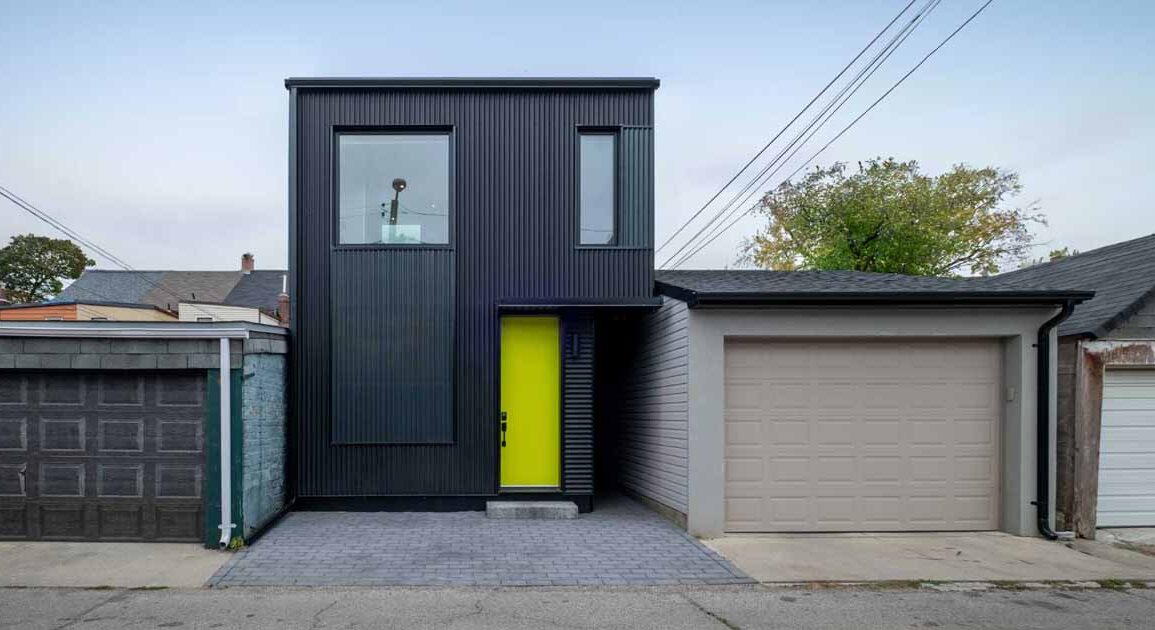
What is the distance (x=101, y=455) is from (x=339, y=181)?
166 inches

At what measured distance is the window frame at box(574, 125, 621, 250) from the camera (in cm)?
906

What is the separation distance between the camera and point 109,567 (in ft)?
20.3

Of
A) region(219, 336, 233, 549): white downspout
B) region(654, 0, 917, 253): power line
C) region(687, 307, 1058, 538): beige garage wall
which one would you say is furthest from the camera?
region(654, 0, 917, 253): power line

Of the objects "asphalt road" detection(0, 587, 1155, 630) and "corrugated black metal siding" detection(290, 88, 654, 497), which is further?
"corrugated black metal siding" detection(290, 88, 654, 497)

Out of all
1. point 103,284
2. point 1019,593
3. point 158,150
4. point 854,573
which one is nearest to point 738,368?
point 854,573

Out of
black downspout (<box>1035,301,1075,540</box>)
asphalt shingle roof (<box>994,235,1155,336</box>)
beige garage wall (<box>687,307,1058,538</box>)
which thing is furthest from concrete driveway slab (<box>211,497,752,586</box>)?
asphalt shingle roof (<box>994,235,1155,336</box>)

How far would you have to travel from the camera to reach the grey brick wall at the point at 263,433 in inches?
282

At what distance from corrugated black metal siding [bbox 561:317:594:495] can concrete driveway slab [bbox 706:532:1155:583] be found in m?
2.04

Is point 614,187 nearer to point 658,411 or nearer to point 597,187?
point 597,187

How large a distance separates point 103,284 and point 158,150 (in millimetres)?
22908

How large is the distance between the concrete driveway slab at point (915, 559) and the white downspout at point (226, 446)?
4937mm

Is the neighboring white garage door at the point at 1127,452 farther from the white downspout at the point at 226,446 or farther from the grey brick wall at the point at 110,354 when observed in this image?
the grey brick wall at the point at 110,354

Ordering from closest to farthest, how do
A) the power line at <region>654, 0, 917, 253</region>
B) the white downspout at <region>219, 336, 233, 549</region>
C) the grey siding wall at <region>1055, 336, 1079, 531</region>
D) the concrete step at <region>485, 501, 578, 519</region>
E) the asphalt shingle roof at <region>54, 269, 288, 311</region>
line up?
the white downspout at <region>219, 336, 233, 549</region> < the grey siding wall at <region>1055, 336, 1079, 531</region> < the concrete step at <region>485, 501, 578, 519</region> < the power line at <region>654, 0, 917, 253</region> < the asphalt shingle roof at <region>54, 269, 288, 311</region>

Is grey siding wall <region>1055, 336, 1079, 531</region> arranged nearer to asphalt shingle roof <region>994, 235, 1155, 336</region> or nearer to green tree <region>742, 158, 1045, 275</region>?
asphalt shingle roof <region>994, 235, 1155, 336</region>
